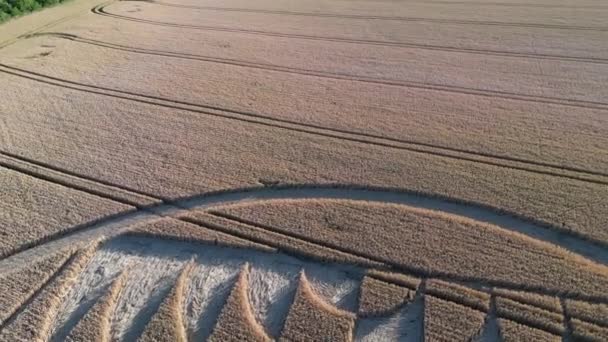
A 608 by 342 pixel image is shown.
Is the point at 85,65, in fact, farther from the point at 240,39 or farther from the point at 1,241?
the point at 1,241

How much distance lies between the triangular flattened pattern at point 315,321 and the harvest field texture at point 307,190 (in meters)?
0.02

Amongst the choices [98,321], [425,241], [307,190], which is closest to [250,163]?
[307,190]

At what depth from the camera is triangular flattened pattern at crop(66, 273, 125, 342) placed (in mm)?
5888

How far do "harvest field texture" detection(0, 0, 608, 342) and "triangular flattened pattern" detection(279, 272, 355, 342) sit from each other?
0.9 inches

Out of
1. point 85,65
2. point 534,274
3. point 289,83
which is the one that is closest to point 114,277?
point 534,274

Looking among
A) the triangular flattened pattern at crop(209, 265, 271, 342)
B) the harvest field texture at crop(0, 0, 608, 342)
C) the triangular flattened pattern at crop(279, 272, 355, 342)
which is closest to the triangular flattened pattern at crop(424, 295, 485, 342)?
the harvest field texture at crop(0, 0, 608, 342)

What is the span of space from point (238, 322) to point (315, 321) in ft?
3.01

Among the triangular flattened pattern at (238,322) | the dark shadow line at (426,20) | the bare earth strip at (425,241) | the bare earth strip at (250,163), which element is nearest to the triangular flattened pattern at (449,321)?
the bare earth strip at (425,241)

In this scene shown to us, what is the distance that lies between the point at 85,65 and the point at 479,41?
10.8 meters

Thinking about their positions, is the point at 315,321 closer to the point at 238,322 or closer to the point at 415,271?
the point at 238,322

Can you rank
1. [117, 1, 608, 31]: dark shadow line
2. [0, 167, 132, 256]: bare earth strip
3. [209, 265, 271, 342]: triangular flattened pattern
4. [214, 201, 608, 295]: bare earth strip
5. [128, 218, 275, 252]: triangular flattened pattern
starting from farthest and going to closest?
[117, 1, 608, 31]: dark shadow line
[0, 167, 132, 256]: bare earth strip
[128, 218, 275, 252]: triangular flattened pattern
[214, 201, 608, 295]: bare earth strip
[209, 265, 271, 342]: triangular flattened pattern

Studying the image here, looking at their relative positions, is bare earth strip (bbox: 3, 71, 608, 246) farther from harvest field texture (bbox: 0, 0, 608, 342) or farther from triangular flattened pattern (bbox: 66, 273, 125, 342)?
triangular flattened pattern (bbox: 66, 273, 125, 342)

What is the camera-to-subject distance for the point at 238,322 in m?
6.01

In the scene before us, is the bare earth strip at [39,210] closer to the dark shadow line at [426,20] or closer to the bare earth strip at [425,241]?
the bare earth strip at [425,241]
